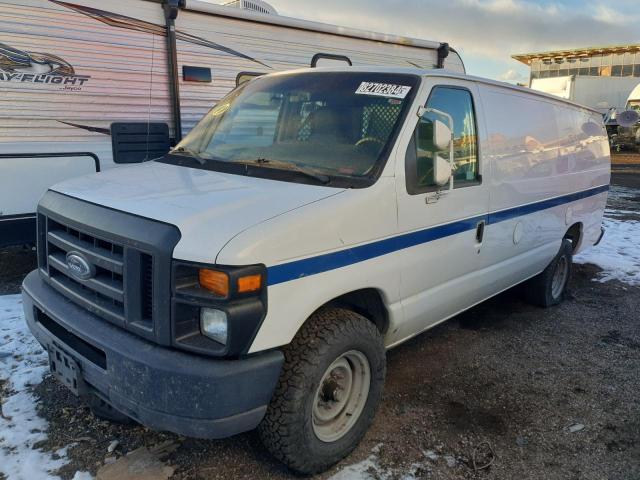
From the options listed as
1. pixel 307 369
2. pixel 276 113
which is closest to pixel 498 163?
pixel 276 113

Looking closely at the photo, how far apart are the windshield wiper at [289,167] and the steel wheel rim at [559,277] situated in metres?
3.50

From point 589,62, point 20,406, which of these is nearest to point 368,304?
→ point 20,406

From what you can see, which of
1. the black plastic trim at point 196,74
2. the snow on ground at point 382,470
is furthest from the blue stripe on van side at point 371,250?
the black plastic trim at point 196,74

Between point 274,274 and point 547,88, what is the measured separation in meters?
29.1

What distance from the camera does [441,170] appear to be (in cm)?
329

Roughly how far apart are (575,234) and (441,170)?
3289mm

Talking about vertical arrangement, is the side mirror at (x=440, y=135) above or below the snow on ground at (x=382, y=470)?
above

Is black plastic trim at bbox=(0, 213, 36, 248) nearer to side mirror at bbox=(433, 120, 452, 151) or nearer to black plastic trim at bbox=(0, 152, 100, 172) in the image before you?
black plastic trim at bbox=(0, 152, 100, 172)

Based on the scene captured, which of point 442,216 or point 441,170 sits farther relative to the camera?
point 442,216

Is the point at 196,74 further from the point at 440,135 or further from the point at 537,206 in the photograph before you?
the point at 537,206

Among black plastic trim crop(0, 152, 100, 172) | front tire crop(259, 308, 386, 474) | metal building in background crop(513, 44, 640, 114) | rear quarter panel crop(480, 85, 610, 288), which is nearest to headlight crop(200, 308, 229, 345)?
front tire crop(259, 308, 386, 474)

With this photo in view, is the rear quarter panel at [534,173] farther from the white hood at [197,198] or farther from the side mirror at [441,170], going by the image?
the white hood at [197,198]

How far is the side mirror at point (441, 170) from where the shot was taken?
328 centimetres

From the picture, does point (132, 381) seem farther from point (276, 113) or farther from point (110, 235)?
point (276, 113)
